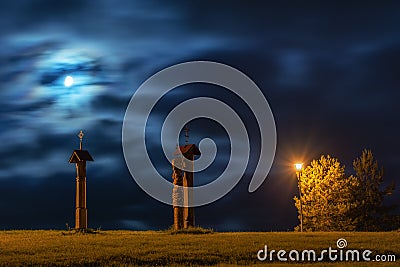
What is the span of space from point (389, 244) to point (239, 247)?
299 inches

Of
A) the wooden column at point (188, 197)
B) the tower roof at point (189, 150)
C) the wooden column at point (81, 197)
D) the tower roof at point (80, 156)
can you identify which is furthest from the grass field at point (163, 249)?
the tower roof at point (80, 156)

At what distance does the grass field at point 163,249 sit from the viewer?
24.7 m

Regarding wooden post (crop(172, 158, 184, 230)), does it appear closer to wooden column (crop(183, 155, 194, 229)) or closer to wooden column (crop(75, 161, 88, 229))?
wooden column (crop(183, 155, 194, 229))

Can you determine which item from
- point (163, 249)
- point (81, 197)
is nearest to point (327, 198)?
point (81, 197)

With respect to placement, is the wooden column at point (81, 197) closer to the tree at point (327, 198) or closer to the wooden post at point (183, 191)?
the wooden post at point (183, 191)

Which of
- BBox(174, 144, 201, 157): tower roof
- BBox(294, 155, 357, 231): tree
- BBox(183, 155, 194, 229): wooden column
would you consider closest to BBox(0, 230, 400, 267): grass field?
BBox(183, 155, 194, 229): wooden column

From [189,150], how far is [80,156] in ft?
23.4

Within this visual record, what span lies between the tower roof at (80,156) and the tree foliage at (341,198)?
23102mm

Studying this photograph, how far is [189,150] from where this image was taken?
40.5 metres

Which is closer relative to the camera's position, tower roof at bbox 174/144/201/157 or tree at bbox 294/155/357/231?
tower roof at bbox 174/144/201/157

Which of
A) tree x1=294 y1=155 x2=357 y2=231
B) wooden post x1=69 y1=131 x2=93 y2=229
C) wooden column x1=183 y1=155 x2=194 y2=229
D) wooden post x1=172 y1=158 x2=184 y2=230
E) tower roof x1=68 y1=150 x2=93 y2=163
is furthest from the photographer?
tree x1=294 y1=155 x2=357 y2=231

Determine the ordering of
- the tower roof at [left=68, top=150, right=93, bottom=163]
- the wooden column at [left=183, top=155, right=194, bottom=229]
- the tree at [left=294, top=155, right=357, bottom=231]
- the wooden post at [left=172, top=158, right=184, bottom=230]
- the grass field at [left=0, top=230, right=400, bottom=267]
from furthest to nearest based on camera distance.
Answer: the tree at [left=294, top=155, right=357, bottom=231], the tower roof at [left=68, top=150, right=93, bottom=163], the wooden post at [left=172, top=158, right=184, bottom=230], the wooden column at [left=183, top=155, right=194, bottom=229], the grass field at [left=0, top=230, right=400, bottom=267]

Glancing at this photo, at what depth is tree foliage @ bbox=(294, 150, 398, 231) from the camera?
56781mm

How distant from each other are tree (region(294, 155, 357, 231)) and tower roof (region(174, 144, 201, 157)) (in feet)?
64.4
